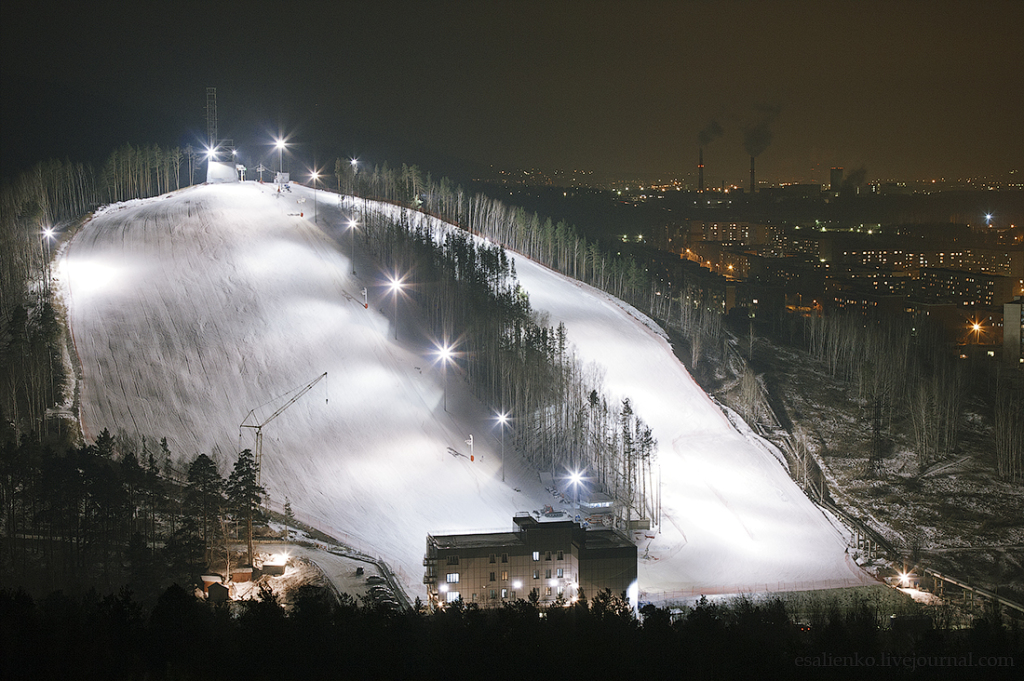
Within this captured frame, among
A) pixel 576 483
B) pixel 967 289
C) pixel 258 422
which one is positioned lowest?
pixel 576 483

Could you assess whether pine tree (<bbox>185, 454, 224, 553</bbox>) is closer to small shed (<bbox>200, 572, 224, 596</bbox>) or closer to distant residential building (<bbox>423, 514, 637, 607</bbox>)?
small shed (<bbox>200, 572, 224, 596</bbox>)

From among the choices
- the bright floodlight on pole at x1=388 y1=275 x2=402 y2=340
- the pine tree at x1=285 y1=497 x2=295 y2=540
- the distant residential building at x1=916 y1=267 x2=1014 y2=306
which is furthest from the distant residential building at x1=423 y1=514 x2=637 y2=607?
the distant residential building at x1=916 y1=267 x2=1014 y2=306

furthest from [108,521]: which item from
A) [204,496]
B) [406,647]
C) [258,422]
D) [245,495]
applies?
[406,647]

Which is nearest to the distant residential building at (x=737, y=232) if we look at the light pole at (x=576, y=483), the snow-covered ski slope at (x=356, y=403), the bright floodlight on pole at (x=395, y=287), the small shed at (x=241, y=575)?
the snow-covered ski slope at (x=356, y=403)

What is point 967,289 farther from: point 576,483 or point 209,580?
point 209,580

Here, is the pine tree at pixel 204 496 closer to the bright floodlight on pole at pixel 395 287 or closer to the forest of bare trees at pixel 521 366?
the forest of bare trees at pixel 521 366

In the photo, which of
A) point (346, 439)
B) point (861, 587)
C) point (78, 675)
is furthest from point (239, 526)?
point (861, 587)
